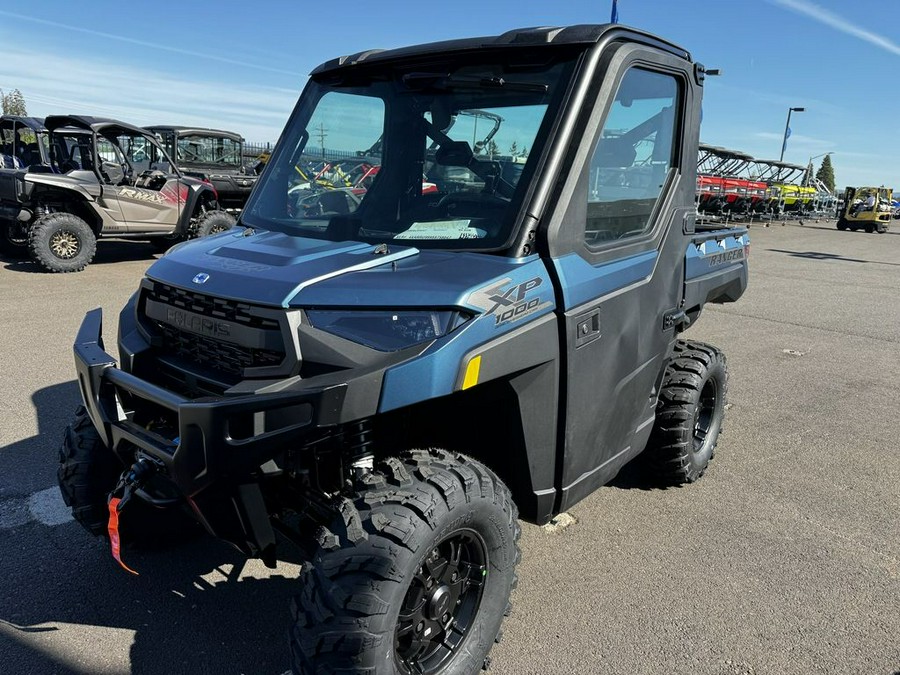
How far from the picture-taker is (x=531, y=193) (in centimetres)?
249

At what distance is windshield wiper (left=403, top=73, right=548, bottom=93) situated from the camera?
265 cm

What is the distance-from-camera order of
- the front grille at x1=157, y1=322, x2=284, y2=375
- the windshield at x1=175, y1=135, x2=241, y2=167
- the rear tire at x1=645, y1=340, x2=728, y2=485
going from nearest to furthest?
1. the front grille at x1=157, y1=322, x2=284, y2=375
2. the rear tire at x1=645, y1=340, x2=728, y2=485
3. the windshield at x1=175, y1=135, x2=241, y2=167

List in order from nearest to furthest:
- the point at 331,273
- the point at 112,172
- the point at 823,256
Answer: the point at 331,273 → the point at 112,172 → the point at 823,256

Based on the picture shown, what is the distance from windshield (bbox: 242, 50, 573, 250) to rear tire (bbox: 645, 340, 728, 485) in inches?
74.1

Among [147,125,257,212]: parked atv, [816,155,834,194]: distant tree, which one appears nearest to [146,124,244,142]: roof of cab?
[147,125,257,212]: parked atv

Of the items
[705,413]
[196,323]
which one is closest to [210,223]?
[705,413]

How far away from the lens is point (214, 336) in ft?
7.76

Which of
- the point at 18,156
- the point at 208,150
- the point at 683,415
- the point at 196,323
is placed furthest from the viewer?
the point at 208,150

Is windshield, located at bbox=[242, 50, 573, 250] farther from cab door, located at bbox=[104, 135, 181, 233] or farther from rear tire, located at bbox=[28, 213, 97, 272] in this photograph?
cab door, located at bbox=[104, 135, 181, 233]

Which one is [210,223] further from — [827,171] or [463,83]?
[827,171]

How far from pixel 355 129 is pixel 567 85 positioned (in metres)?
1.11

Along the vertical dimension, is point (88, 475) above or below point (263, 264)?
below

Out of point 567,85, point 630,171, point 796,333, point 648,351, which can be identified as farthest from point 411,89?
point 796,333

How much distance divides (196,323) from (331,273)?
1.81 feet
